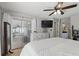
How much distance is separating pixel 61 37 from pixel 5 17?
2.72ft

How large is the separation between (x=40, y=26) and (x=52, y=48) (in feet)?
1.15

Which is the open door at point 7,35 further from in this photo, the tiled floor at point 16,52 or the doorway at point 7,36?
the tiled floor at point 16,52

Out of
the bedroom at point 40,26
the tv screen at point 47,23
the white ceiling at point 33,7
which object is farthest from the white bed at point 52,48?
the white ceiling at point 33,7

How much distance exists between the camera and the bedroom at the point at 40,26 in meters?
1.45

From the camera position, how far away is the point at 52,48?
1.48 m

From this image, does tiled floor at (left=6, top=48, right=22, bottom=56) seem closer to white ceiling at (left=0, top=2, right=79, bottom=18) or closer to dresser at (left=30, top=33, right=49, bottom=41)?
dresser at (left=30, top=33, right=49, bottom=41)

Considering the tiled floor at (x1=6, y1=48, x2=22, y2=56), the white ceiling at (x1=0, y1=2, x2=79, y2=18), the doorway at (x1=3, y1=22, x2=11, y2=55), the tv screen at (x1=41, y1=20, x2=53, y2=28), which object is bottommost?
the tiled floor at (x1=6, y1=48, x2=22, y2=56)

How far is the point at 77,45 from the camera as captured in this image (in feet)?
4.91

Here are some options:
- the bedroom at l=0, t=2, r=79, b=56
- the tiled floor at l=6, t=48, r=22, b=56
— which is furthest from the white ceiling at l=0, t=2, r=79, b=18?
the tiled floor at l=6, t=48, r=22, b=56

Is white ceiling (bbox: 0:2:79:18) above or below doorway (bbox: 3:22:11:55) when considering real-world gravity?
above

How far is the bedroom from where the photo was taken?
1.45 metres

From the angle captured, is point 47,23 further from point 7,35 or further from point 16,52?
point 7,35

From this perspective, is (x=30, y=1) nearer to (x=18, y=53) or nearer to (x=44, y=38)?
(x=44, y=38)

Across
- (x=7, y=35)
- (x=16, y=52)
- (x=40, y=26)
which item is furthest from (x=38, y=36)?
(x=7, y=35)
